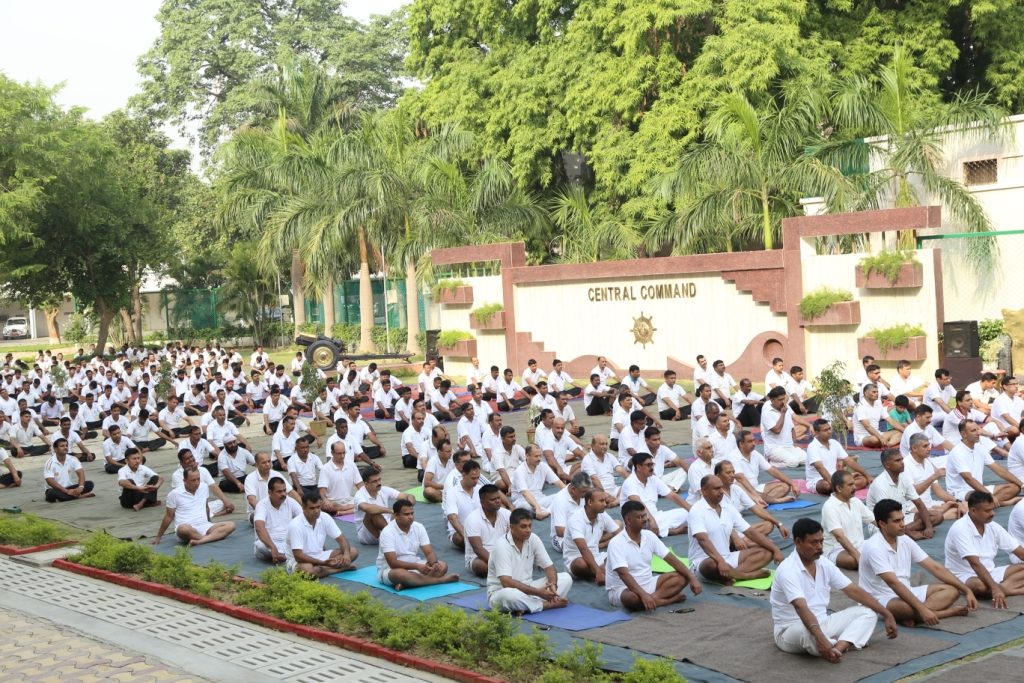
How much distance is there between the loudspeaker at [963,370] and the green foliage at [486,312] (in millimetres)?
11358

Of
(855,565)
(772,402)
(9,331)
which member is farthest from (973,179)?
(9,331)

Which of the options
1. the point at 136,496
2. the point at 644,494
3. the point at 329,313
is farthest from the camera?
the point at 329,313

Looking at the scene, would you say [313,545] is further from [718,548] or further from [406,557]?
[718,548]

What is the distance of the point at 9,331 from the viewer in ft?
242

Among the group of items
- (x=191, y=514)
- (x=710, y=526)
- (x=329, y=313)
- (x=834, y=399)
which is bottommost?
(x=191, y=514)

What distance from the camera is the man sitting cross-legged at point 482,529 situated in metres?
10.6

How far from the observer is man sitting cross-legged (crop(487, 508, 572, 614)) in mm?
9516

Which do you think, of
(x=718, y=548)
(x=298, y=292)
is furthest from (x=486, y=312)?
(x=718, y=548)

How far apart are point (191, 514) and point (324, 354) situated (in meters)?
19.6

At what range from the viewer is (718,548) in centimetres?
1030

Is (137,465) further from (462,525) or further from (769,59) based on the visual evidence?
(769,59)

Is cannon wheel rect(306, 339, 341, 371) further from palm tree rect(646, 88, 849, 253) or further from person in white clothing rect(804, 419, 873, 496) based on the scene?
person in white clothing rect(804, 419, 873, 496)

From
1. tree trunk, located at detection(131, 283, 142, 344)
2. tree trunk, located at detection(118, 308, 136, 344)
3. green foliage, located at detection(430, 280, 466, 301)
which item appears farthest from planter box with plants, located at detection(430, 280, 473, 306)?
tree trunk, located at detection(131, 283, 142, 344)

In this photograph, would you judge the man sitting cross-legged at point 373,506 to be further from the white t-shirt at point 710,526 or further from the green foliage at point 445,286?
the green foliage at point 445,286
